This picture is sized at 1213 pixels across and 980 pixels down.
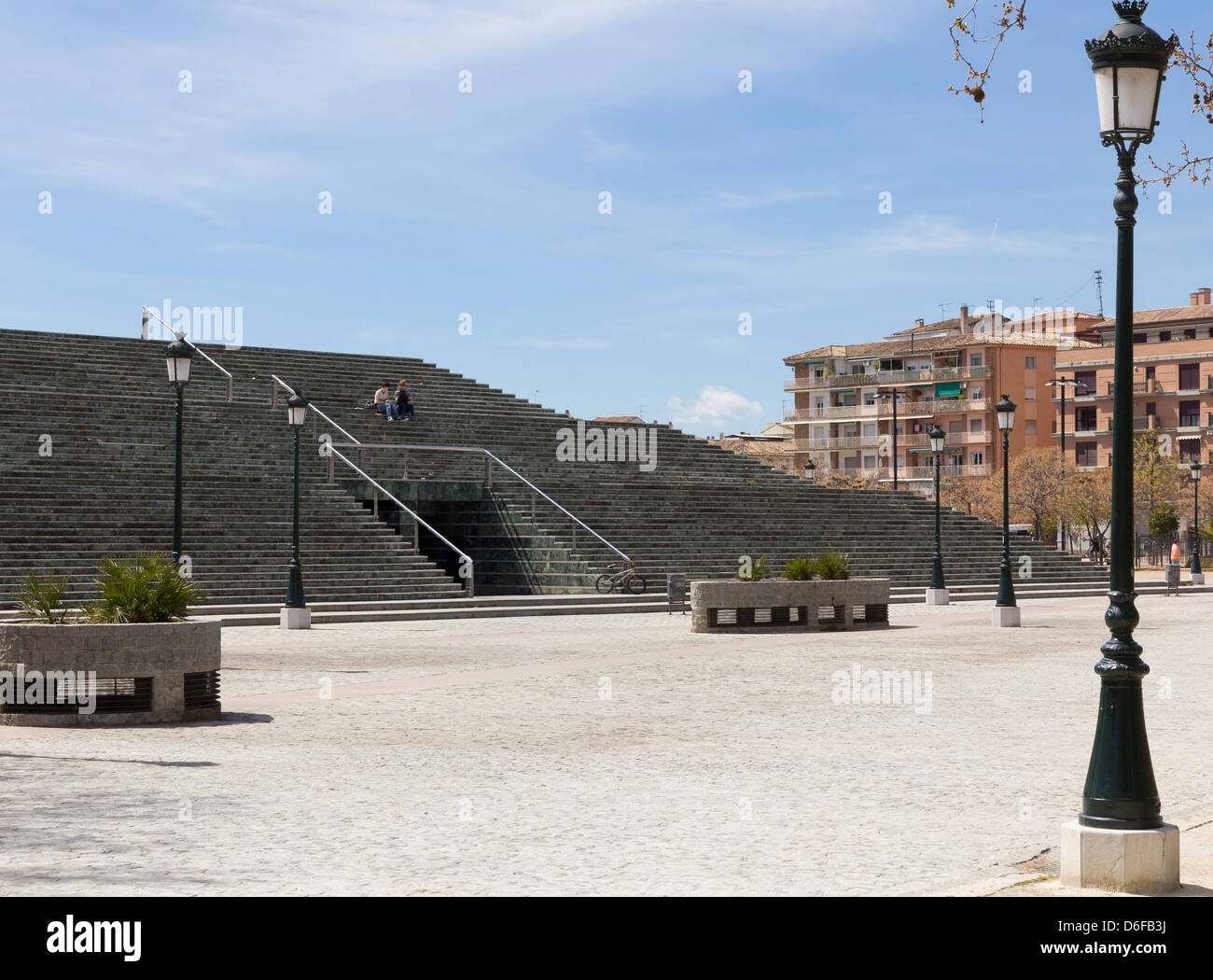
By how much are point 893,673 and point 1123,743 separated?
35.8 feet

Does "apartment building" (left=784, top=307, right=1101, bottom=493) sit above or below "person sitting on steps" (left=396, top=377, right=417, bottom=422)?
above

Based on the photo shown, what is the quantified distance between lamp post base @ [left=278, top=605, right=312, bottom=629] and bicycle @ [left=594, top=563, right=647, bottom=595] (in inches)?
349

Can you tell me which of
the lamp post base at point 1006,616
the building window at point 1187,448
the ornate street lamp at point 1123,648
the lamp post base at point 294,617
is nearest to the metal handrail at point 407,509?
the lamp post base at point 294,617

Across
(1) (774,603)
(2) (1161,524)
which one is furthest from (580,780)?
(2) (1161,524)

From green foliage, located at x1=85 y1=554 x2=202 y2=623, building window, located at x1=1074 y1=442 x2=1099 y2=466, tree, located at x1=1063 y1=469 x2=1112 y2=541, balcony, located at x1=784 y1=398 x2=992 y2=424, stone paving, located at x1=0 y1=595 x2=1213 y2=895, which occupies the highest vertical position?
balcony, located at x1=784 y1=398 x2=992 y2=424

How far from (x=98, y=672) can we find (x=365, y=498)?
2227 cm

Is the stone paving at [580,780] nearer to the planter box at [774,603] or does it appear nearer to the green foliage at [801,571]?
the planter box at [774,603]

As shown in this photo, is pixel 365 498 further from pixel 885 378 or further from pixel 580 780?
pixel 885 378

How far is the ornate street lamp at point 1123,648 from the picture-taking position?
653 centimetres

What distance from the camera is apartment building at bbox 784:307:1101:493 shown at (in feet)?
333

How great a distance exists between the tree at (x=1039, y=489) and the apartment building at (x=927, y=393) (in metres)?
19.4

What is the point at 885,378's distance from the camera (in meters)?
108

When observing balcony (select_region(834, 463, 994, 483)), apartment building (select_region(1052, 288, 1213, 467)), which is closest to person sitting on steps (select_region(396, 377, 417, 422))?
balcony (select_region(834, 463, 994, 483))

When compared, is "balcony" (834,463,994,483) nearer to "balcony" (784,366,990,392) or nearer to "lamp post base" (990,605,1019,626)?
"balcony" (784,366,990,392)
